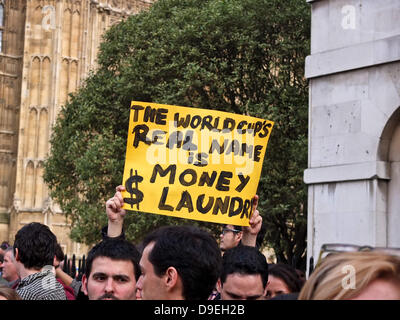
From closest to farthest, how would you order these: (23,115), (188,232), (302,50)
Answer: (188,232), (302,50), (23,115)

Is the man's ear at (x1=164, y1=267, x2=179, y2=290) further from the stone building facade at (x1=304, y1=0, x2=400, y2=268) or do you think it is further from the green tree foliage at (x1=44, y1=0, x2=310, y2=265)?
the green tree foliage at (x1=44, y1=0, x2=310, y2=265)

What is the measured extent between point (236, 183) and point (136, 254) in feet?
8.12

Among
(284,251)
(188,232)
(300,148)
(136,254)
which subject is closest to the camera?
(188,232)

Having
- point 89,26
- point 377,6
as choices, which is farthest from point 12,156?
point 377,6

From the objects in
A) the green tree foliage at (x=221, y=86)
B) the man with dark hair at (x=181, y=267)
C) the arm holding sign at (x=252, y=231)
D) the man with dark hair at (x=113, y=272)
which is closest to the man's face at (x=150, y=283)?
the man with dark hair at (x=181, y=267)

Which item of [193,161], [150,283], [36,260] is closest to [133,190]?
[193,161]

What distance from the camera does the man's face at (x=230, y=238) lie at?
23.6 ft

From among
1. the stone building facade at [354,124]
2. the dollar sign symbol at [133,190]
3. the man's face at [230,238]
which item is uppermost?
the stone building facade at [354,124]

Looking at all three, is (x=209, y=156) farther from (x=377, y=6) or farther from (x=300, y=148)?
(x=300, y=148)

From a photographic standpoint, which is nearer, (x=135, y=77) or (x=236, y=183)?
(x=236, y=183)

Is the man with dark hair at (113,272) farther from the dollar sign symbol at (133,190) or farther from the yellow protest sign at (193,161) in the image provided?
the yellow protest sign at (193,161)

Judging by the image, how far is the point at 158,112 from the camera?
7312 mm

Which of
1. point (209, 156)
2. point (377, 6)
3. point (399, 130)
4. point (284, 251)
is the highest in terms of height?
point (377, 6)

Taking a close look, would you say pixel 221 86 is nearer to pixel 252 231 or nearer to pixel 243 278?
pixel 252 231
